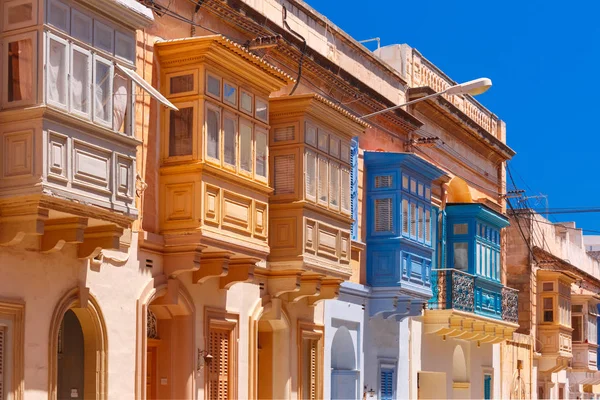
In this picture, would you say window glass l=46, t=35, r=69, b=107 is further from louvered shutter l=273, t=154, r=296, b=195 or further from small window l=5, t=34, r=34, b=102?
louvered shutter l=273, t=154, r=296, b=195

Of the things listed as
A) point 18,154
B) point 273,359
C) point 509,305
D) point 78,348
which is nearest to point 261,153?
point 273,359

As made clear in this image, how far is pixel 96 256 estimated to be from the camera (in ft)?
48.2

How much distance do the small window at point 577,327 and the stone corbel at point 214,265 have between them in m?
25.7

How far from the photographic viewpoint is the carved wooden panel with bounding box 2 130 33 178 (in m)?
12.6

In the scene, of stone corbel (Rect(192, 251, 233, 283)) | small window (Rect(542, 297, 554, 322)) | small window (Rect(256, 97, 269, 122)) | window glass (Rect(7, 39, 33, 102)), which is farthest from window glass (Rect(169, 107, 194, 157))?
small window (Rect(542, 297, 554, 322))

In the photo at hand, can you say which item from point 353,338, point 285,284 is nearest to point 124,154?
point 285,284

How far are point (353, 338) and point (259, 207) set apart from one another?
221 inches

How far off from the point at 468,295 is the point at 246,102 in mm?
10252

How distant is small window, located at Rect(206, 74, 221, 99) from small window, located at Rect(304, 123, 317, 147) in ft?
8.58

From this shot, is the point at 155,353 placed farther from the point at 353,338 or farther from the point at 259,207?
the point at 353,338

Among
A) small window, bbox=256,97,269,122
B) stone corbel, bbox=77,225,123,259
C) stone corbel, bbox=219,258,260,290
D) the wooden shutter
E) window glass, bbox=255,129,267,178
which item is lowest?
the wooden shutter

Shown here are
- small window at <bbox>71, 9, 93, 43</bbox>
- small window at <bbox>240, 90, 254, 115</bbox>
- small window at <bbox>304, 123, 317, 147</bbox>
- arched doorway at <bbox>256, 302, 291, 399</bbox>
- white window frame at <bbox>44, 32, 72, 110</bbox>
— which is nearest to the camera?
white window frame at <bbox>44, 32, 72, 110</bbox>

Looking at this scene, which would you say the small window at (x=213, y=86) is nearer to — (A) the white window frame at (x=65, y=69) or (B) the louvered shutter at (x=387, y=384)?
(A) the white window frame at (x=65, y=69)

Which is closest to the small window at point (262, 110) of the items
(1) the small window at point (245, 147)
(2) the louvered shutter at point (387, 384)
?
(1) the small window at point (245, 147)
